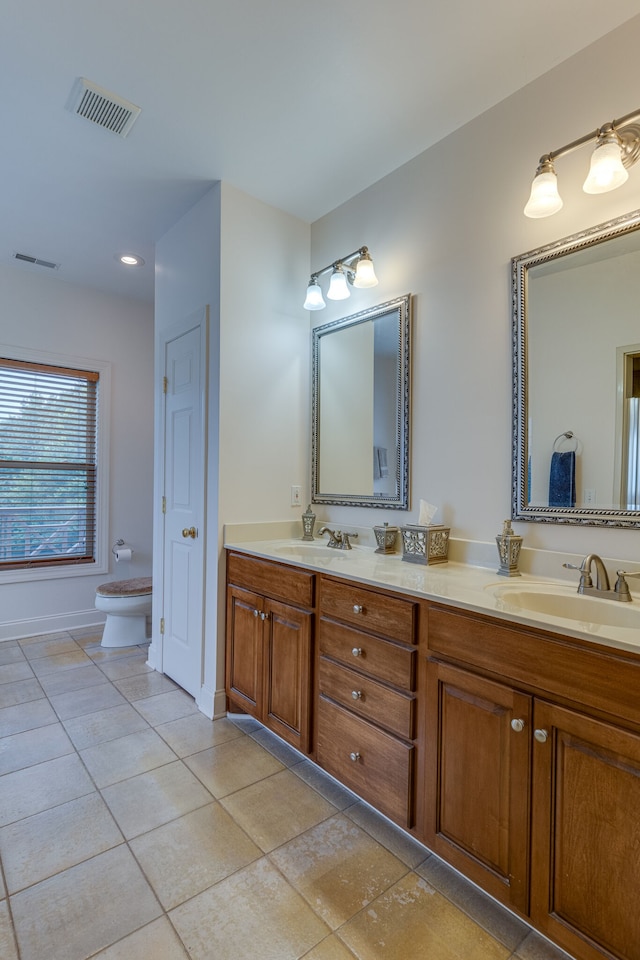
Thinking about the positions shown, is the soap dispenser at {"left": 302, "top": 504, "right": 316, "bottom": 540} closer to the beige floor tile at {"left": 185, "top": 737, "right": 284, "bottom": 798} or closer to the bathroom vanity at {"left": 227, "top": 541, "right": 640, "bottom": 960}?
the bathroom vanity at {"left": 227, "top": 541, "right": 640, "bottom": 960}

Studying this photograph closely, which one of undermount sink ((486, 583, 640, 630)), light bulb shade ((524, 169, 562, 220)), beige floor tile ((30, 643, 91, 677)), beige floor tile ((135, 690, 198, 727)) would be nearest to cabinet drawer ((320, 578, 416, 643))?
undermount sink ((486, 583, 640, 630))

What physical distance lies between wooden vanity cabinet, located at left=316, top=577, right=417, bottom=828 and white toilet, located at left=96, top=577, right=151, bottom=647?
1.93 m

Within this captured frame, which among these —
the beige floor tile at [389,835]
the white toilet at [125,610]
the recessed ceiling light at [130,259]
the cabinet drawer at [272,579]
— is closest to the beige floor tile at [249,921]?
the beige floor tile at [389,835]

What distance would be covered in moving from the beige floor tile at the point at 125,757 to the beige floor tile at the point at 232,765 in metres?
0.15

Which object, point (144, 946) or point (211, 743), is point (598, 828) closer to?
point (144, 946)

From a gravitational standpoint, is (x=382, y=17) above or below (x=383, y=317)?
above

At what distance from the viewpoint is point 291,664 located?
6.19 feet

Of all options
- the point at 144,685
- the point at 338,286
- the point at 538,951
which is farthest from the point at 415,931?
the point at 338,286

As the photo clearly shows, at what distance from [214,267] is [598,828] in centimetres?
255

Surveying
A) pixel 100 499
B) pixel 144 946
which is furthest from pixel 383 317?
pixel 100 499

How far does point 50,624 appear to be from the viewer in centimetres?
351

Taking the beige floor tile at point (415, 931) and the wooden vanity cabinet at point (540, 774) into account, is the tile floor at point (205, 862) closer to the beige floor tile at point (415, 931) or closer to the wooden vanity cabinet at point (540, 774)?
the beige floor tile at point (415, 931)

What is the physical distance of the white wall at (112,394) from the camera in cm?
337

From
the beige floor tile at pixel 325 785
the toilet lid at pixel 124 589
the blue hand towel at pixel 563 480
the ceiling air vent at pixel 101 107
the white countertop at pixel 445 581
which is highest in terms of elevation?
the ceiling air vent at pixel 101 107
